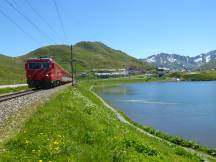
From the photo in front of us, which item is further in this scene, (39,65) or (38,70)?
(39,65)

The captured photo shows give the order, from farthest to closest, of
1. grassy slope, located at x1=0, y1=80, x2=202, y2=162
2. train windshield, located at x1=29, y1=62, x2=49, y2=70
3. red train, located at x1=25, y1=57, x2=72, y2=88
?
train windshield, located at x1=29, y1=62, x2=49, y2=70 < red train, located at x1=25, y1=57, x2=72, y2=88 < grassy slope, located at x1=0, y1=80, x2=202, y2=162

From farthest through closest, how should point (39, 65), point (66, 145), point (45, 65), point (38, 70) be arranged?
1. point (45, 65)
2. point (39, 65)
3. point (38, 70)
4. point (66, 145)

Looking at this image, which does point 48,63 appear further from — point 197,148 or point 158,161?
point 158,161

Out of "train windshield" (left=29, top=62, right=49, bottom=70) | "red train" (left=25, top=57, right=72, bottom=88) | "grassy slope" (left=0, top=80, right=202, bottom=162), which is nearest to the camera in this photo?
"grassy slope" (left=0, top=80, right=202, bottom=162)

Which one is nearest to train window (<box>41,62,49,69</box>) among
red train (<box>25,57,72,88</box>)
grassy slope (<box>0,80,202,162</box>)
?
red train (<box>25,57,72,88</box>)

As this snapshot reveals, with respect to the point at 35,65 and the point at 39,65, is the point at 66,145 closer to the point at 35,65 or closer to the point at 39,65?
the point at 39,65

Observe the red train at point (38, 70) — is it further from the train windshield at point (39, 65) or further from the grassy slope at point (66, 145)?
the grassy slope at point (66, 145)

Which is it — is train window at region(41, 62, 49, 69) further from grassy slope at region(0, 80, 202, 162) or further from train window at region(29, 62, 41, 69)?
grassy slope at region(0, 80, 202, 162)

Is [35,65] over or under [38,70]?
over

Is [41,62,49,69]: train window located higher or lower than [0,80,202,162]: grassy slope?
higher

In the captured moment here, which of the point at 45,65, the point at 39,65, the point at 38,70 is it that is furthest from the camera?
the point at 45,65

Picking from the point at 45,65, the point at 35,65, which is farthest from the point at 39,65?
the point at 45,65

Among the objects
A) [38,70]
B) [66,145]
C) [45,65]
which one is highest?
[45,65]

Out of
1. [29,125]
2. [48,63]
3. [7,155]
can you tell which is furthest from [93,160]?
[48,63]
